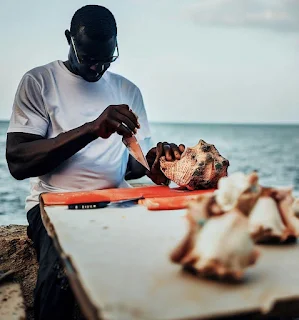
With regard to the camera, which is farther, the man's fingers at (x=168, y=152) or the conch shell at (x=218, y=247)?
the man's fingers at (x=168, y=152)

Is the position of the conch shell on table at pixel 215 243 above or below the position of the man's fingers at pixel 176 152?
above

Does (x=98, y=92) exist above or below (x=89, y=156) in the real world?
above

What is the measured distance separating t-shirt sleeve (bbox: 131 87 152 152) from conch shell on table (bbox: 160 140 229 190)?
0.68 m

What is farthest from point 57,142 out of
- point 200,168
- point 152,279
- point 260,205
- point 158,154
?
point 152,279

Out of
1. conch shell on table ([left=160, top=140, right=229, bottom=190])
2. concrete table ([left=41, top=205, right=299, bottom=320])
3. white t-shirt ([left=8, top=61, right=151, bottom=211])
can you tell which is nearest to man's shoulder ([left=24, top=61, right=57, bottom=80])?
white t-shirt ([left=8, top=61, right=151, bottom=211])

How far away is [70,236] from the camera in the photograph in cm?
167

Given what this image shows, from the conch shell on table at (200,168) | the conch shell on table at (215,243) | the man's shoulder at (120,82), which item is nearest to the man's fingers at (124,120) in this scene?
the conch shell on table at (200,168)

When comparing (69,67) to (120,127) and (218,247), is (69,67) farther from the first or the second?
(218,247)

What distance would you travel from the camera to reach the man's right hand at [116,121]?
243cm

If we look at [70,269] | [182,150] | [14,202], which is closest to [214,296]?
[70,269]

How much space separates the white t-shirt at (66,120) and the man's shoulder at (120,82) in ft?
0.48

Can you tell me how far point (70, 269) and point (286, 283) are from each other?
545 mm

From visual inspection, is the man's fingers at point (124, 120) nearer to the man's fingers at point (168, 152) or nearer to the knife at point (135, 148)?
the knife at point (135, 148)

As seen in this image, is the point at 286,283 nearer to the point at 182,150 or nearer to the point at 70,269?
the point at 70,269
